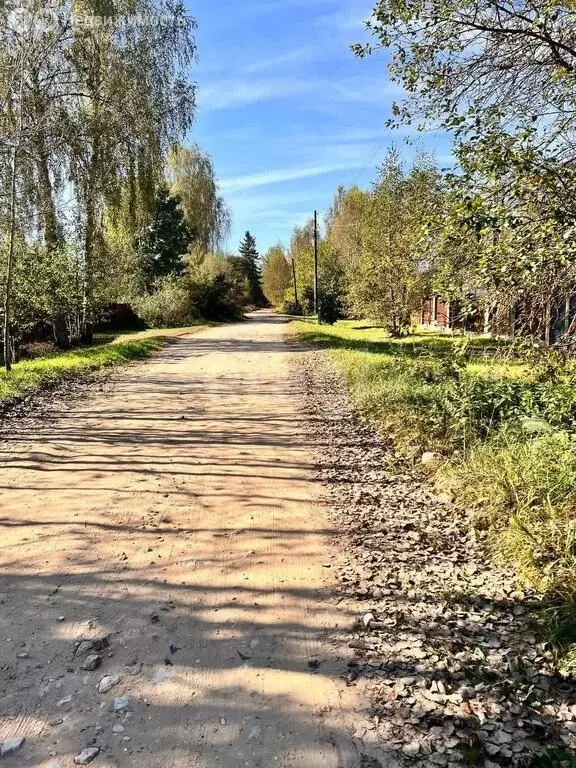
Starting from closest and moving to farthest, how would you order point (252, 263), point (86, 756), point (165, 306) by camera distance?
1. point (86, 756)
2. point (165, 306)
3. point (252, 263)

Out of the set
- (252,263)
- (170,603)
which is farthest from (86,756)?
(252,263)

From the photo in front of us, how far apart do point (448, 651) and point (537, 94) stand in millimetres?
5096

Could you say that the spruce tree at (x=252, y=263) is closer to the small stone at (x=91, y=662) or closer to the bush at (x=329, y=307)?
the bush at (x=329, y=307)

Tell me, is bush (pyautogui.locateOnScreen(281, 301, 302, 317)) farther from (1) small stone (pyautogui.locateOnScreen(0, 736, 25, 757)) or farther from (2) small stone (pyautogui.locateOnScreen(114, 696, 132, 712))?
(1) small stone (pyautogui.locateOnScreen(0, 736, 25, 757))

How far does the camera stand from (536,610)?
312cm

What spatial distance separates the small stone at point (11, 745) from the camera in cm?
216

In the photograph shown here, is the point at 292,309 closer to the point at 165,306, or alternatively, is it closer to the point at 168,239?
the point at 168,239

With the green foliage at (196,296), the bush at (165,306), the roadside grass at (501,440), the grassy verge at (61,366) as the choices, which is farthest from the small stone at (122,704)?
the green foliage at (196,296)

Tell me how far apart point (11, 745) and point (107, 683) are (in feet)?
1.49

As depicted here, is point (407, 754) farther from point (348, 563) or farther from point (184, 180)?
point (184, 180)

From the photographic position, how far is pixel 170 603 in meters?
3.22

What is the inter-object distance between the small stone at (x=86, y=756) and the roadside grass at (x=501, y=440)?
2.29m

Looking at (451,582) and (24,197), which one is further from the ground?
(24,197)

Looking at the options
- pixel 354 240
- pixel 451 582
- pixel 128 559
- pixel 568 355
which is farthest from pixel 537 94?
pixel 354 240
